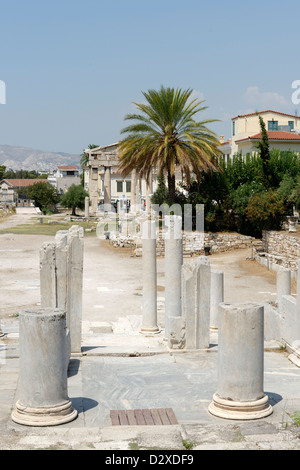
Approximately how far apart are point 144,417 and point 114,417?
1.06 ft

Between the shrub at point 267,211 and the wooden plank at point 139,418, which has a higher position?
the shrub at point 267,211

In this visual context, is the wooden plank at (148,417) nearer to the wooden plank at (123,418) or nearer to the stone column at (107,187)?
the wooden plank at (123,418)

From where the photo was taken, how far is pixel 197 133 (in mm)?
31047

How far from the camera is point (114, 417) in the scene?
7012 millimetres

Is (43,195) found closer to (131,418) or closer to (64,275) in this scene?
(64,275)

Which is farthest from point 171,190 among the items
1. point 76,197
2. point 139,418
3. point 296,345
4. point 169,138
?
point 76,197

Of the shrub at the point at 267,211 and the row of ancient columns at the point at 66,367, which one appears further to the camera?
the shrub at the point at 267,211

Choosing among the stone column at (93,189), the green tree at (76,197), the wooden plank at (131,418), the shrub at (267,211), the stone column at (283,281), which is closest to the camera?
the wooden plank at (131,418)

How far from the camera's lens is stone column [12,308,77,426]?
6824 mm

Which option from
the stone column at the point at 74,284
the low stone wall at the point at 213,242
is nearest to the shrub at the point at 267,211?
the low stone wall at the point at 213,242

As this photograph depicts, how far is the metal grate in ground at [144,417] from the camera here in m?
6.80

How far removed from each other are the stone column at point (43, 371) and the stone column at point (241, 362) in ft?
5.43
